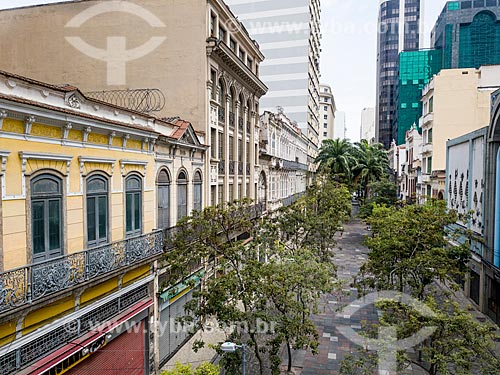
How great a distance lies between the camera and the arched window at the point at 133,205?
13.0 m

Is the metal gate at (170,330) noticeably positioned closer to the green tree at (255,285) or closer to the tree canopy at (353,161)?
the green tree at (255,285)

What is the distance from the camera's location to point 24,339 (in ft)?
29.1

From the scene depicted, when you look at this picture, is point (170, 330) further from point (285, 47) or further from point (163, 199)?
point (285, 47)

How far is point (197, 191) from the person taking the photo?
18.6 m

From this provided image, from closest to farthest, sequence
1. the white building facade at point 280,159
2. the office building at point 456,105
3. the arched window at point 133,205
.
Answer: the arched window at point 133,205 → the white building facade at point 280,159 → the office building at point 456,105

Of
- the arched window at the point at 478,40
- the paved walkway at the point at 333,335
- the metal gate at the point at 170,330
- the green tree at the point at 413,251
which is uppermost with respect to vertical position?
the arched window at the point at 478,40

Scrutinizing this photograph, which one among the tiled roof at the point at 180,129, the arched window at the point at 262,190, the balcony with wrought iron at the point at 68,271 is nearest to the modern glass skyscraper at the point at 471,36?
the arched window at the point at 262,190

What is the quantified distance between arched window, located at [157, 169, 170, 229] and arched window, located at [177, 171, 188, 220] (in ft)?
3.05

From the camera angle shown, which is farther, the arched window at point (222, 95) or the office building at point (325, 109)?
the office building at point (325, 109)

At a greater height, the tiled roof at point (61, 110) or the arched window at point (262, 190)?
the tiled roof at point (61, 110)

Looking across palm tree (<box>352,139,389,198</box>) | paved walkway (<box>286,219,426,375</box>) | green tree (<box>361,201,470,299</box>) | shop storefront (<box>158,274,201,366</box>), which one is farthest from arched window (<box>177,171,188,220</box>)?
palm tree (<box>352,139,389,198</box>)

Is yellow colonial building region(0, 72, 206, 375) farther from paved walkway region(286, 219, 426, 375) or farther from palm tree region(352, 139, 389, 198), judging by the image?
palm tree region(352, 139, 389, 198)

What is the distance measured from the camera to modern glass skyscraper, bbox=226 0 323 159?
161 feet

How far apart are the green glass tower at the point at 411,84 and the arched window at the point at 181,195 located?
80.9 meters
